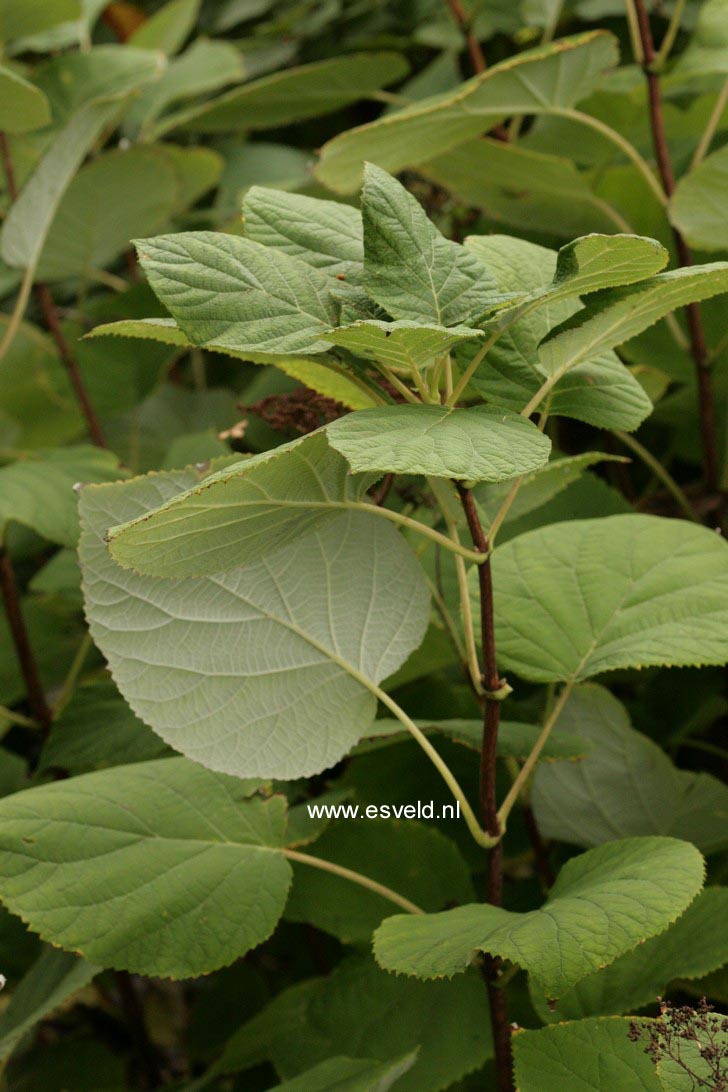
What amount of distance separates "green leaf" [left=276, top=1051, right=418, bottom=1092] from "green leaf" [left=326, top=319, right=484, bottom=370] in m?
0.34

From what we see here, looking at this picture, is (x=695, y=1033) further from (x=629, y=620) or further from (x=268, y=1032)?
(x=268, y=1032)

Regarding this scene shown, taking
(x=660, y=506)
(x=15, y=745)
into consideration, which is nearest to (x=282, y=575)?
(x=660, y=506)

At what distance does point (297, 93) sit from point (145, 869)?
2.80 ft

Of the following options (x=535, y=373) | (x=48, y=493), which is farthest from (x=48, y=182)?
(x=535, y=373)

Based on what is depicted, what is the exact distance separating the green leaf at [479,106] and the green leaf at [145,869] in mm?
478

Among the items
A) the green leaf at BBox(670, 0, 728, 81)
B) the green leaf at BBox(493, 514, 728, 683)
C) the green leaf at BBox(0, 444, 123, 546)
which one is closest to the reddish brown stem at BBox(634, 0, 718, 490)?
the green leaf at BBox(670, 0, 728, 81)

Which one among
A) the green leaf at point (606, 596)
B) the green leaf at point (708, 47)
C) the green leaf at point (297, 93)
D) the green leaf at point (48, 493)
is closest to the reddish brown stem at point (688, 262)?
the green leaf at point (708, 47)

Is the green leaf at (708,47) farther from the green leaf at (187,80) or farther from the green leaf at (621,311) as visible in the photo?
the green leaf at (187,80)

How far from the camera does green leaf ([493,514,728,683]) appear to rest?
0.57 meters

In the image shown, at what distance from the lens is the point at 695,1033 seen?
423mm

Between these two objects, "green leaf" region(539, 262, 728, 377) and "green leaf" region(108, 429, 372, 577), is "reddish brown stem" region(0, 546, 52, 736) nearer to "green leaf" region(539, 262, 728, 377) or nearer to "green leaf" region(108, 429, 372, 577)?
"green leaf" region(108, 429, 372, 577)

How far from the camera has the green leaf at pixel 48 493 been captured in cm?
76

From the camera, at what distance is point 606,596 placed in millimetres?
617

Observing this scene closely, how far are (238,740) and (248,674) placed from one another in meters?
0.03
